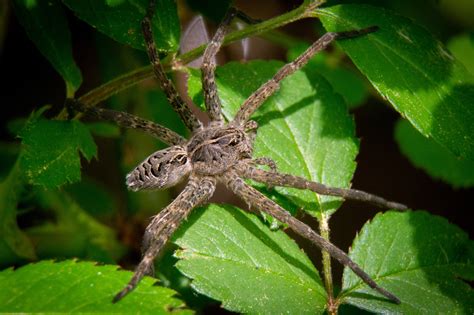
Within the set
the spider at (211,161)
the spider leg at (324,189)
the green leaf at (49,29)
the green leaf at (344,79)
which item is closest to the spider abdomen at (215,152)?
the spider at (211,161)

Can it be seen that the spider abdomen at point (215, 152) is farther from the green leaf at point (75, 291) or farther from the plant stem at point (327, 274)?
the green leaf at point (75, 291)

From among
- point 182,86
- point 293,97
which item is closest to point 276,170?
point 293,97

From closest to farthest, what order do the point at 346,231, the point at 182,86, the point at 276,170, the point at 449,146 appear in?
1. the point at 449,146
2. the point at 276,170
3. the point at 346,231
4. the point at 182,86

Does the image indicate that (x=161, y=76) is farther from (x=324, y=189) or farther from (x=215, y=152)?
(x=324, y=189)

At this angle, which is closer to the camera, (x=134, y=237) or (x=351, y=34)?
(x=351, y=34)

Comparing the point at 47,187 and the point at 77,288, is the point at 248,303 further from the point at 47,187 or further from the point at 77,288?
the point at 47,187

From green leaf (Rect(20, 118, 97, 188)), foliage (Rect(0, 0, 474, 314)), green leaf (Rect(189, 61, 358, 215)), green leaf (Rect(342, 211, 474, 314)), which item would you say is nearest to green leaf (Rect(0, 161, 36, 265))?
foliage (Rect(0, 0, 474, 314))

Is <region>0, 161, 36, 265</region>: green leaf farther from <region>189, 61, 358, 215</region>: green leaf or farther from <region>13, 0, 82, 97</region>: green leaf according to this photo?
<region>189, 61, 358, 215</region>: green leaf
